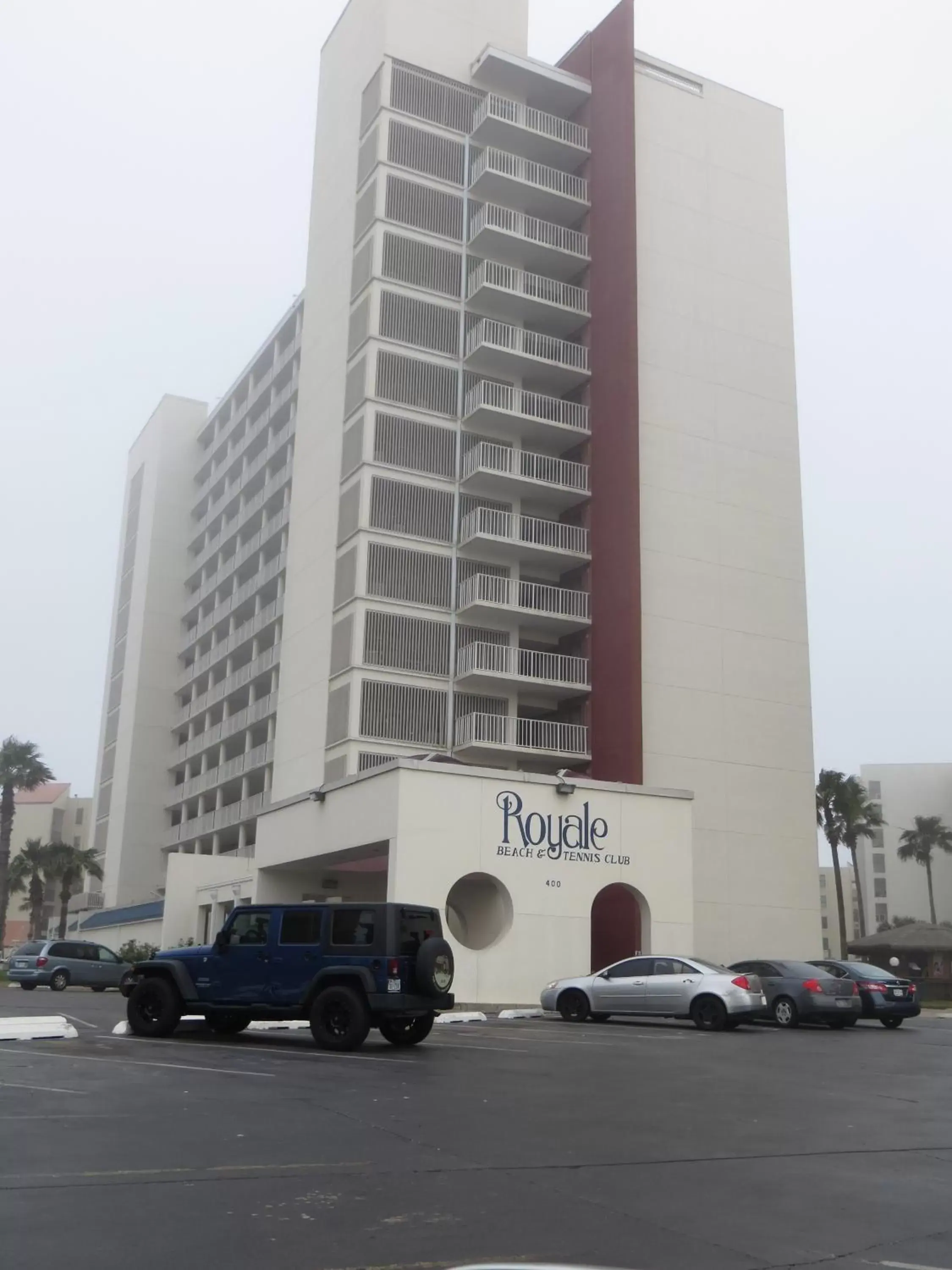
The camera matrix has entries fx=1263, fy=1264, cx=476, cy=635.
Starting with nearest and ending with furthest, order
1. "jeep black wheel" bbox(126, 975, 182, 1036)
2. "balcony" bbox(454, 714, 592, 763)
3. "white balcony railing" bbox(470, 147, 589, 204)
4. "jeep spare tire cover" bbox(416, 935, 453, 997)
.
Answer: "jeep spare tire cover" bbox(416, 935, 453, 997) → "jeep black wheel" bbox(126, 975, 182, 1036) → "balcony" bbox(454, 714, 592, 763) → "white balcony railing" bbox(470, 147, 589, 204)

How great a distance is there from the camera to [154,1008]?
17.5 metres

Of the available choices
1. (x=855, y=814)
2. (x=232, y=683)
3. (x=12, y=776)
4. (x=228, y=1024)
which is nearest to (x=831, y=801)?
(x=855, y=814)

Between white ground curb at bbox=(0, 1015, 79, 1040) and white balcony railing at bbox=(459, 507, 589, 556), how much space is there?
27.1 metres

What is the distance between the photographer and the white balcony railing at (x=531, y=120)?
156ft

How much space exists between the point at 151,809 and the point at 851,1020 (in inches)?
2080

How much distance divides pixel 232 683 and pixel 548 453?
22.3m

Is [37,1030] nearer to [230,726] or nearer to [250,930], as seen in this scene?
[250,930]

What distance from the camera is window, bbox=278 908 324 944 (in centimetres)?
1681

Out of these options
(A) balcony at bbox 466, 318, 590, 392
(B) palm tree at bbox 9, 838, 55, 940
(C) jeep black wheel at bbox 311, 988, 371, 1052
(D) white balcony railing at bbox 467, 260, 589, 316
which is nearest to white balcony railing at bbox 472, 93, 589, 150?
(D) white balcony railing at bbox 467, 260, 589, 316

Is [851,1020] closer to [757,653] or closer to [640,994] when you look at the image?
[640,994]

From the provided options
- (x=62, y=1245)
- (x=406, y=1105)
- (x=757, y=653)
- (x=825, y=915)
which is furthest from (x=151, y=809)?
(x=825, y=915)

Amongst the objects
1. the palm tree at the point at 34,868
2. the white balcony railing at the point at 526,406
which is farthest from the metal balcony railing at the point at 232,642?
the palm tree at the point at 34,868

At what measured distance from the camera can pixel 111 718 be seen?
80.2m

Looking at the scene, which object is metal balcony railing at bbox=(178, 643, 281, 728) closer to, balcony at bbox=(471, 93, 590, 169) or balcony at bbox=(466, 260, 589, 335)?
balcony at bbox=(466, 260, 589, 335)
